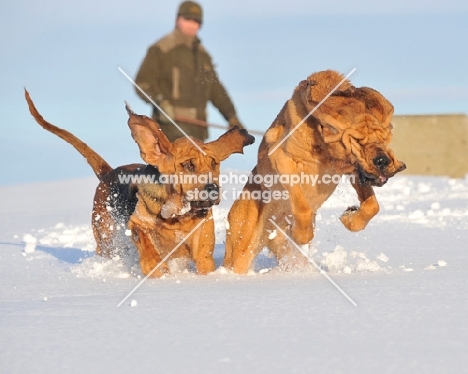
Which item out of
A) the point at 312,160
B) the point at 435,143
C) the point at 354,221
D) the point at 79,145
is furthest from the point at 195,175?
the point at 435,143

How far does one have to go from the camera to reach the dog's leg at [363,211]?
199 inches

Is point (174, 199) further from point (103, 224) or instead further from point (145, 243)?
point (103, 224)

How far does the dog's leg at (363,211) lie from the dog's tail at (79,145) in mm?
2060

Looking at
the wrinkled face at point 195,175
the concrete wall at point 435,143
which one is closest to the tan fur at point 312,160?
the wrinkled face at point 195,175

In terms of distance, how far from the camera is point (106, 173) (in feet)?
20.3

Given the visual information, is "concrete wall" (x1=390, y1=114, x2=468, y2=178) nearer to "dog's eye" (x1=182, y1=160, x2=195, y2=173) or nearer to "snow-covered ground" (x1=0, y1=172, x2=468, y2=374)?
"snow-covered ground" (x1=0, y1=172, x2=468, y2=374)

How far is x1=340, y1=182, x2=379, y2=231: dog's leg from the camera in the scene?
16.6 feet

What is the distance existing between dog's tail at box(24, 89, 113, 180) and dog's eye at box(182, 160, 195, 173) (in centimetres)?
119

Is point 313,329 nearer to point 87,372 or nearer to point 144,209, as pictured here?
point 87,372

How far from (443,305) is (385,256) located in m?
1.97

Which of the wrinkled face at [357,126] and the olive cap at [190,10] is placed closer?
the wrinkled face at [357,126]

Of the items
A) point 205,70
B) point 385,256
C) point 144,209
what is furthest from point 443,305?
point 205,70

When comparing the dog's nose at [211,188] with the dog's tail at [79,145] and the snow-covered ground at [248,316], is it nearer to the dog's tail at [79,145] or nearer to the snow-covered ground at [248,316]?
the snow-covered ground at [248,316]

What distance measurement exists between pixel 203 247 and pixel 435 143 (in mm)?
11208
